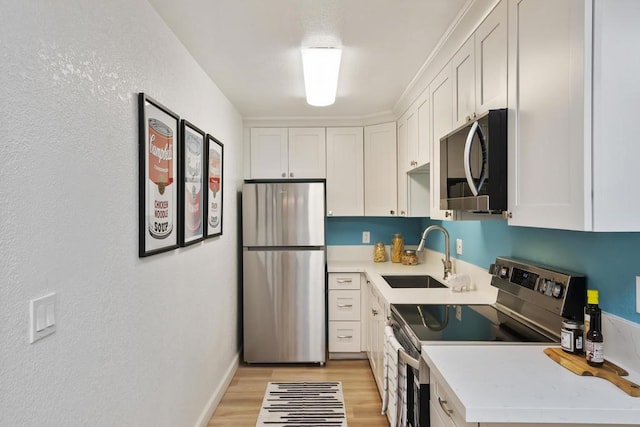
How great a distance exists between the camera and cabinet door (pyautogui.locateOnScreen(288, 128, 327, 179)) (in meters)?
4.06

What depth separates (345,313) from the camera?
12.4 ft

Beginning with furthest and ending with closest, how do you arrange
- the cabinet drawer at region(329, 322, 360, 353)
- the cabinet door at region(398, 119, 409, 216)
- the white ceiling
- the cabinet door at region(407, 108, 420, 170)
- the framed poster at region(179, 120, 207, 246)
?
1. the cabinet drawer at region(329, 322, 360, 353)
2. the cabinet door at region(398, 119, 409, 216)
3. the cabinet door at region(407, 108, 420, 170)
4. the framed poster at region(179, 120, 207, 246)
5. the white ceiling

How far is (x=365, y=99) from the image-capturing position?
3.45 meters

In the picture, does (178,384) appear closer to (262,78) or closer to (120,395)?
(120,395)

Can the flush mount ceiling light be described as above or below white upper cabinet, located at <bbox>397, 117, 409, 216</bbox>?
above

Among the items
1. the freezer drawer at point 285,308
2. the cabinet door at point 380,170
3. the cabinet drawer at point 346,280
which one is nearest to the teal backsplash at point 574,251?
the cabinet door at point 380,170

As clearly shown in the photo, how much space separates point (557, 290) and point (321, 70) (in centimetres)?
176

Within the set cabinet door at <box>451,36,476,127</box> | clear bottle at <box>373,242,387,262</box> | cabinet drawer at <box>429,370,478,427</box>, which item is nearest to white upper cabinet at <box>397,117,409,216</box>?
clear bottle at <box>373,242,387,262</box>

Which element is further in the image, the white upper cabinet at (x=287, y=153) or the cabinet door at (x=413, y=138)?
the white upper cabinet at (x=287, y=153)

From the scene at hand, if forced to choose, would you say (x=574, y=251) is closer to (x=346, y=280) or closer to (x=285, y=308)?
(x=346, y=280)

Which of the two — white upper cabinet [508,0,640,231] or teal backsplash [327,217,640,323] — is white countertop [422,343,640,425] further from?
white upper cabinet [508,0,640,231]

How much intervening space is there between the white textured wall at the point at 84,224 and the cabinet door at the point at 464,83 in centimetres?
150

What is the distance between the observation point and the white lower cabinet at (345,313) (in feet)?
12.3

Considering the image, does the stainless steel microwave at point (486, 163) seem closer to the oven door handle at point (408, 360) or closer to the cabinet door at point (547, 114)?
the cabinet door at point (547, 114)
